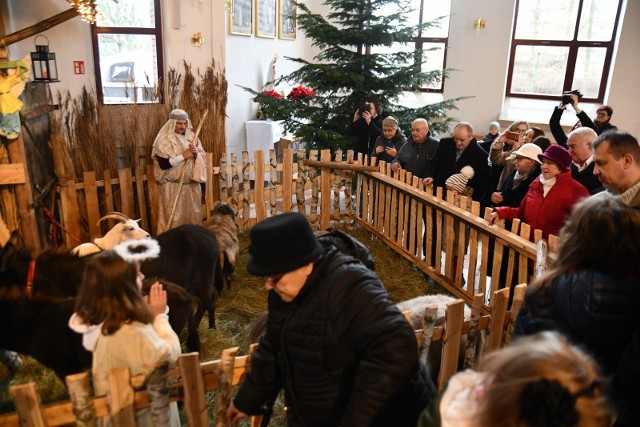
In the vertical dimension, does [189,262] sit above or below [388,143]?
below

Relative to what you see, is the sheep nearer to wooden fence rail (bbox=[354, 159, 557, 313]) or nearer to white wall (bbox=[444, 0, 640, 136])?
wooden fence rail (bbox=[354, 159, 557, 313])

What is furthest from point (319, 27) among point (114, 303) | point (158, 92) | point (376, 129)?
point (114, 303)

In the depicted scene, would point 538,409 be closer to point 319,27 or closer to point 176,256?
point 176,256

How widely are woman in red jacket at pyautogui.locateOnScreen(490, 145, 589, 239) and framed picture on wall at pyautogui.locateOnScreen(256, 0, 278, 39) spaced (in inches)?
287

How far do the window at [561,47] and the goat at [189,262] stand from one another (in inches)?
338

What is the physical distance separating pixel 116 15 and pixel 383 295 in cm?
764

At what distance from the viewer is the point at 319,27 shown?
23.3 ft

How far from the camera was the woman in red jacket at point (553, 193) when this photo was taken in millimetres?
3635

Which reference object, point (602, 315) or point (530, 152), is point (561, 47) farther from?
point (602, 315)

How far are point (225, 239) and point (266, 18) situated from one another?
6521 mm

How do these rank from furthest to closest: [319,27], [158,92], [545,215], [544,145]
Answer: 1. [319,27]
2. [158,92]
3. [544,145]
4. [545,215]

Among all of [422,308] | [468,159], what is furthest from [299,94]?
[422,308]

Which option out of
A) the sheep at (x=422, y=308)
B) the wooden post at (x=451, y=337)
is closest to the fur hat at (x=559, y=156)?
the sheep at (x=422, y=308)

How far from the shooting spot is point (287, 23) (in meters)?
10.8
